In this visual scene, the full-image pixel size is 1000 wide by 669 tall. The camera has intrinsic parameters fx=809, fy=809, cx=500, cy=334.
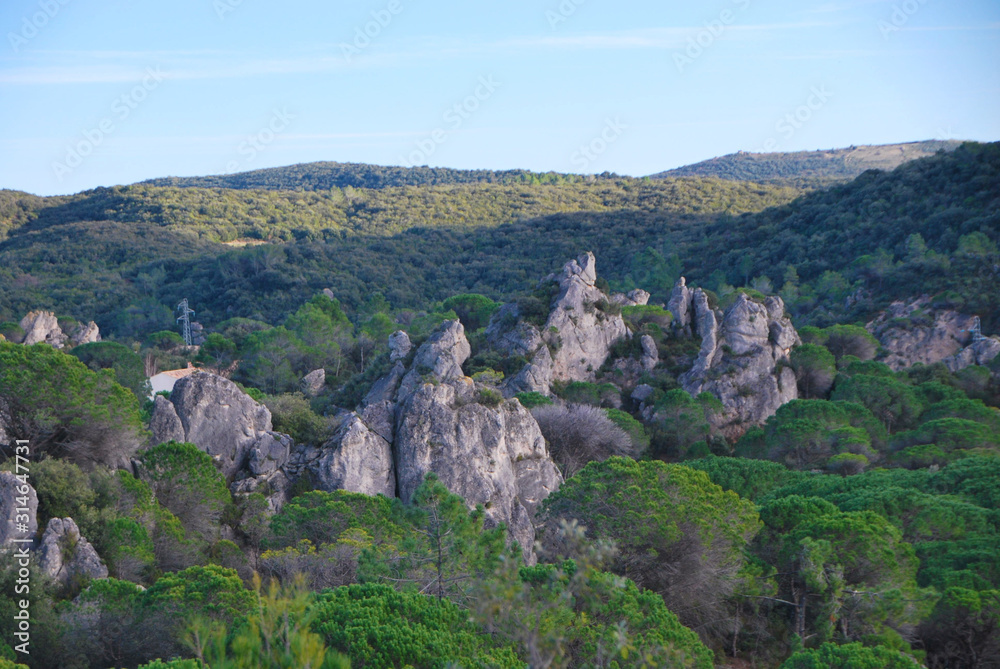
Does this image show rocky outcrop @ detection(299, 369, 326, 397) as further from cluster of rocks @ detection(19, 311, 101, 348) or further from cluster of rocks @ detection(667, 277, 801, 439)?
cluster of rocks @ detection(19, 311, 101, 348)

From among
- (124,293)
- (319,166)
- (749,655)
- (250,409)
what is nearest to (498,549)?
(749,655)

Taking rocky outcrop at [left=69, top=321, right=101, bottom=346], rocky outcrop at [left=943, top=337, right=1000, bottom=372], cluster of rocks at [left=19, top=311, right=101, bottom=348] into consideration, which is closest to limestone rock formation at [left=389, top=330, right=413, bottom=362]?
rocky outcrop at [left=943, top=337, right=1000, bottom=372]

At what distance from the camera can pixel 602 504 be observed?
16328 millimetres

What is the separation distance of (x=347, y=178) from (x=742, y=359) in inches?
5246

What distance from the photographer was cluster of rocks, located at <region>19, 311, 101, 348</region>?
159 feet

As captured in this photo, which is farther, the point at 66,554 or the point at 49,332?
the point at 49,332

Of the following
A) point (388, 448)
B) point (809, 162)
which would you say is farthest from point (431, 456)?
point (809, 162)

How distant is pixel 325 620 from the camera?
418 inches

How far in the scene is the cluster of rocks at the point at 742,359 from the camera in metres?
33.7

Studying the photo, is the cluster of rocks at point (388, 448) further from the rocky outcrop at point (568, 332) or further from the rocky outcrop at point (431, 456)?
the rocky outcrop at point (568, 332)

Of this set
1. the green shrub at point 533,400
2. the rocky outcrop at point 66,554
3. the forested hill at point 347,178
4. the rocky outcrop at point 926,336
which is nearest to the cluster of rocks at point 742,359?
the rocky outcrop at point 926,336

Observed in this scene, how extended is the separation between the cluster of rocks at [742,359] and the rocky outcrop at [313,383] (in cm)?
1607

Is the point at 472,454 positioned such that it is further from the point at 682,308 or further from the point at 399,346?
the point at 682,308

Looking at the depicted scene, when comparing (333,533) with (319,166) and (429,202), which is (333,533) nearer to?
(429,202)
